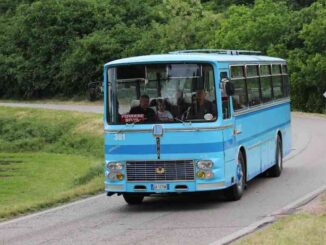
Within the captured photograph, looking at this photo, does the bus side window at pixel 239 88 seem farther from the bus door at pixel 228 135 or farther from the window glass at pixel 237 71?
the bus door at pixel 228 135

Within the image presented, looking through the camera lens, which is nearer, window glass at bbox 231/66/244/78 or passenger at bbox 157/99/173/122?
passenger at bbox 157/99/173/122

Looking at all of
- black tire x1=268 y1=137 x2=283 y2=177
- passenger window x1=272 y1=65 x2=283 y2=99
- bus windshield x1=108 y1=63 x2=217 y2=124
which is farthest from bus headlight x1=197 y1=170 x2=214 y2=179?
passenger window x1=272 y1=65 x2=283 y2=99

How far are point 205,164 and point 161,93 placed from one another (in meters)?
1.56

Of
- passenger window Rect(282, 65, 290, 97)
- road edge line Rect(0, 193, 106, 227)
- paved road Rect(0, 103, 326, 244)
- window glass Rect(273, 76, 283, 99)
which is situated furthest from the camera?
passenger window Rect(282, 65, 290, 97)

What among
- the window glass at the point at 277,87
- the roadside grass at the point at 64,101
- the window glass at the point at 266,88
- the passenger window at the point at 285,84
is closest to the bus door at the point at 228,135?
the window glass at the point at 266,88

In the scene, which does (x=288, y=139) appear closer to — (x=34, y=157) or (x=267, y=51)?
(x=34, y=157)

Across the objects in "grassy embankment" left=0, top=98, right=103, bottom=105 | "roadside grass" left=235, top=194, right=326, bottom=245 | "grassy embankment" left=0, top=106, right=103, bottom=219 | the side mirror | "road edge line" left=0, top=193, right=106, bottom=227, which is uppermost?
the side mirror

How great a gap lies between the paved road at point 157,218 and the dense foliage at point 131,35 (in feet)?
108

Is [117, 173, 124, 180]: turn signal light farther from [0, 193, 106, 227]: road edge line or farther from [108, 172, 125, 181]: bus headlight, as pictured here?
[0, 193, 106, 227]: road edge line

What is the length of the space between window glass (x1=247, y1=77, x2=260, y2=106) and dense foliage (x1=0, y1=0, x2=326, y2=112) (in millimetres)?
31631

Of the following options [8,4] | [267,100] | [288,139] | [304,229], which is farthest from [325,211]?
[8,4]

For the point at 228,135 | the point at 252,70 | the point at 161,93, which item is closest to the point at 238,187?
the point at 228,135

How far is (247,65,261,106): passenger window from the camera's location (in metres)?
16.8

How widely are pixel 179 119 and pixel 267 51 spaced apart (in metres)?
37.6
